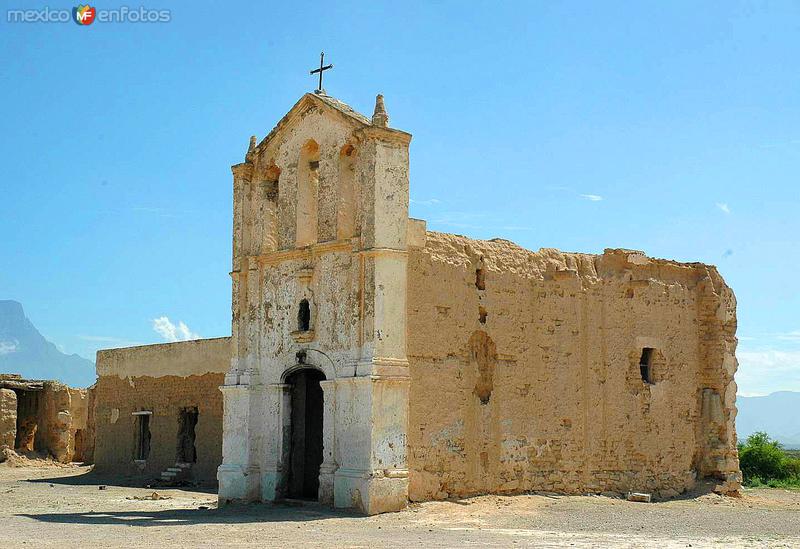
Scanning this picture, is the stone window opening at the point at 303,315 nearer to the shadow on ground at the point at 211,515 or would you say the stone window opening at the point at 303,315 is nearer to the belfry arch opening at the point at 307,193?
the belfry arch opening at the point at 307,193

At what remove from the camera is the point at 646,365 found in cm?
1916

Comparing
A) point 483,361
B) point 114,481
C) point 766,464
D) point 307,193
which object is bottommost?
point 114,481

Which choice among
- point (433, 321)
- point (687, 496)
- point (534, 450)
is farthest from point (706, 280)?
point (433, 321)

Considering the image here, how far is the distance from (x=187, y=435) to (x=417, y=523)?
10430 mm

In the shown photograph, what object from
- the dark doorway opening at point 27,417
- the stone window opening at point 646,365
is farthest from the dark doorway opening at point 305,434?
→ the dark doorway opening at point 27,417

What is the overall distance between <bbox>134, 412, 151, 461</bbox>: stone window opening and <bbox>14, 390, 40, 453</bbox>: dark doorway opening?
324 inches

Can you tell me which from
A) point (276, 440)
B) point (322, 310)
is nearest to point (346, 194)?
point (322, 310)

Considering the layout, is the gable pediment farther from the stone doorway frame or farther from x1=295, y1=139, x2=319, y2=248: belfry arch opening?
the stone doorway frame

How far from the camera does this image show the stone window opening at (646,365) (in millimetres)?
19016

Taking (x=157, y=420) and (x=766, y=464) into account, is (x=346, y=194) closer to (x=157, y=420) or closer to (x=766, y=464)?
(x=157, y=420)

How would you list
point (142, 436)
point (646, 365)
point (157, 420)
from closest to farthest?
point (646, 365) < point (157, 420) < point (142, 436)

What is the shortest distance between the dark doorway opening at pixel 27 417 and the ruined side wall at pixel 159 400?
640 cm

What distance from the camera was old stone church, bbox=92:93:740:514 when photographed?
51.6ft

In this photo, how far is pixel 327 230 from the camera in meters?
16.9
